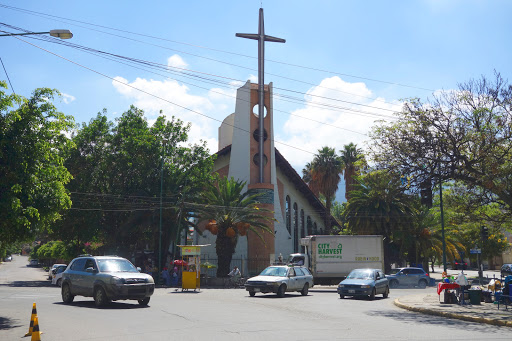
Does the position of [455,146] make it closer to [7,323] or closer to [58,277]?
[7,323]

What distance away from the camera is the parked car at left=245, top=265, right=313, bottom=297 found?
21.2 meters

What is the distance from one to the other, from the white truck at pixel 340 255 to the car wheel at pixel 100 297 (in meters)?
19.2

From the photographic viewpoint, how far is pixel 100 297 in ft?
49.3

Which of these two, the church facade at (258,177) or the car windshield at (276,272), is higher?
the church facade at (258,177)

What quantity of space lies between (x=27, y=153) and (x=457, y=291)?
52.3ft

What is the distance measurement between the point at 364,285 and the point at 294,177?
31705 millimetres

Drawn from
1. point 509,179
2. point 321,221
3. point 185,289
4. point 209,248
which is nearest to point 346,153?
point 321,221

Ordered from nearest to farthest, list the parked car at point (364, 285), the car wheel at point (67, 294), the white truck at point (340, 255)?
the car wheel at point (67, 294), the parked car at point (364, 285), the white truck at point (340, 255)

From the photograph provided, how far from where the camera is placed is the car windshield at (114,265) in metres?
15.6

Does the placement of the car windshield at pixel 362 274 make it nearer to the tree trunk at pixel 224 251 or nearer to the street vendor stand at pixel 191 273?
the street vendor stand at pixel 191 273

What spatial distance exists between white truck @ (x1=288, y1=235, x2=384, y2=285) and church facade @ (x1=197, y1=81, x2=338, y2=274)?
20.9 feet

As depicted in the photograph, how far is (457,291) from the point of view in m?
18.5

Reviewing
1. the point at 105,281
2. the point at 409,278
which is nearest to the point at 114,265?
the point at 105,281

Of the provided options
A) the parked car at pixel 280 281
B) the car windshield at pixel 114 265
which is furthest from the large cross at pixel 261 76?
the car windshield at pixel 114 265
